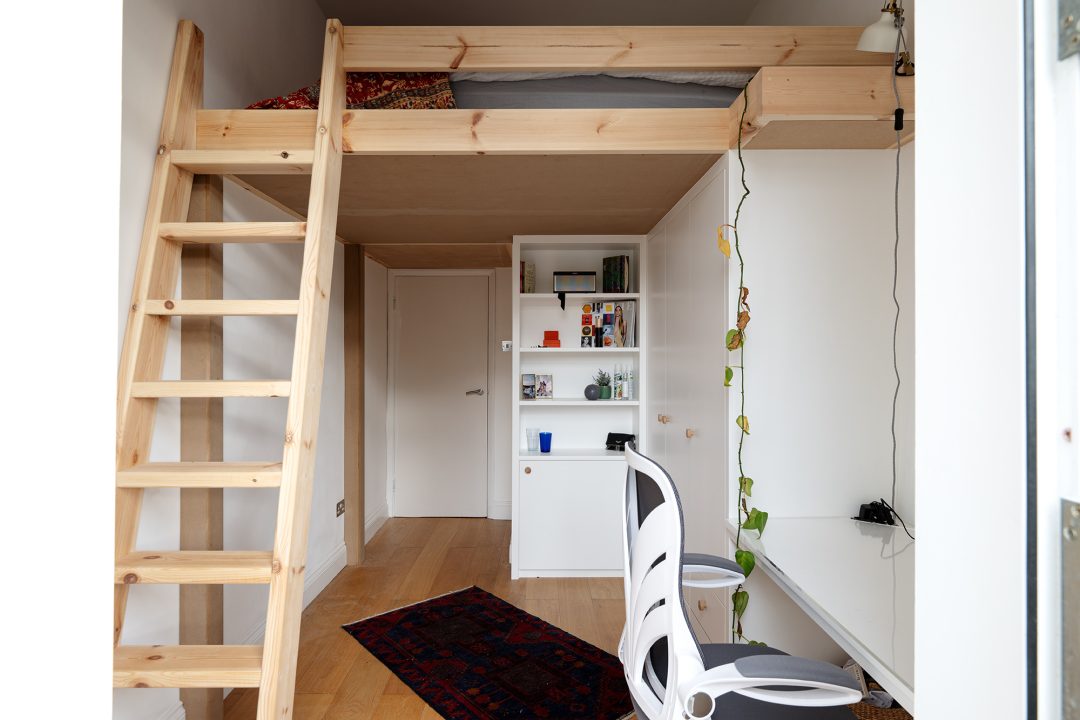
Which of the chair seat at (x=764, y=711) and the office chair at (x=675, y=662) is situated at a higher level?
the office chair at (x=675, y=662)

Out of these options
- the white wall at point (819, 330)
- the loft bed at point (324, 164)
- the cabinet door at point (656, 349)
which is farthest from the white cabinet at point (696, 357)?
the loft bed at point (324, 164)

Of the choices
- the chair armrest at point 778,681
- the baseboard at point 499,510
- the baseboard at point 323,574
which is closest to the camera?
the chair armrest at point 778,681

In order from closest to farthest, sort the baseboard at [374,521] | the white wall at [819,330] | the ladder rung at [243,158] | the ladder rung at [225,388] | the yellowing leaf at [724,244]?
the ladder rung at [225,388] < the ladder rung at [243,158] < the yellowing leaf at [724,244] < the white wall at [819,330] < the baseboard at [374,521]

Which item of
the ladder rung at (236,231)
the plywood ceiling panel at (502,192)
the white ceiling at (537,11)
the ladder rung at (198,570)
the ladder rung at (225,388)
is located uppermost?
the white ceiling at (537,11)

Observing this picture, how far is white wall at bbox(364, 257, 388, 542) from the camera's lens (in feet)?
14.8

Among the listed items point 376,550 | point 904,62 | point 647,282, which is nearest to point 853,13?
point 904,62

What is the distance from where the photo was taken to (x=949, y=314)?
0.62 meters

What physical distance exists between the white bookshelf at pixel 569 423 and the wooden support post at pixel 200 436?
1.87 metres

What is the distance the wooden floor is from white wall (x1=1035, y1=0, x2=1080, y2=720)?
7.33 feet

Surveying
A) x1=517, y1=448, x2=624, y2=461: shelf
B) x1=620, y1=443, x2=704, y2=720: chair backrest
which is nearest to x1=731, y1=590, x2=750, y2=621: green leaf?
x1=620, y1=443, x2=704, y2=720: chair backrest

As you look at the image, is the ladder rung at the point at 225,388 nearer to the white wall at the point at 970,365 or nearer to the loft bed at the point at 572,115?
the loft bed at the point at 572,115

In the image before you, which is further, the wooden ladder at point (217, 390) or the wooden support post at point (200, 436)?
the wooden support post at point (200, 436)

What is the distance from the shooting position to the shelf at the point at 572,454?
3729 mm

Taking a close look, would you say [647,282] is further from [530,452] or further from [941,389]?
[941,389]
